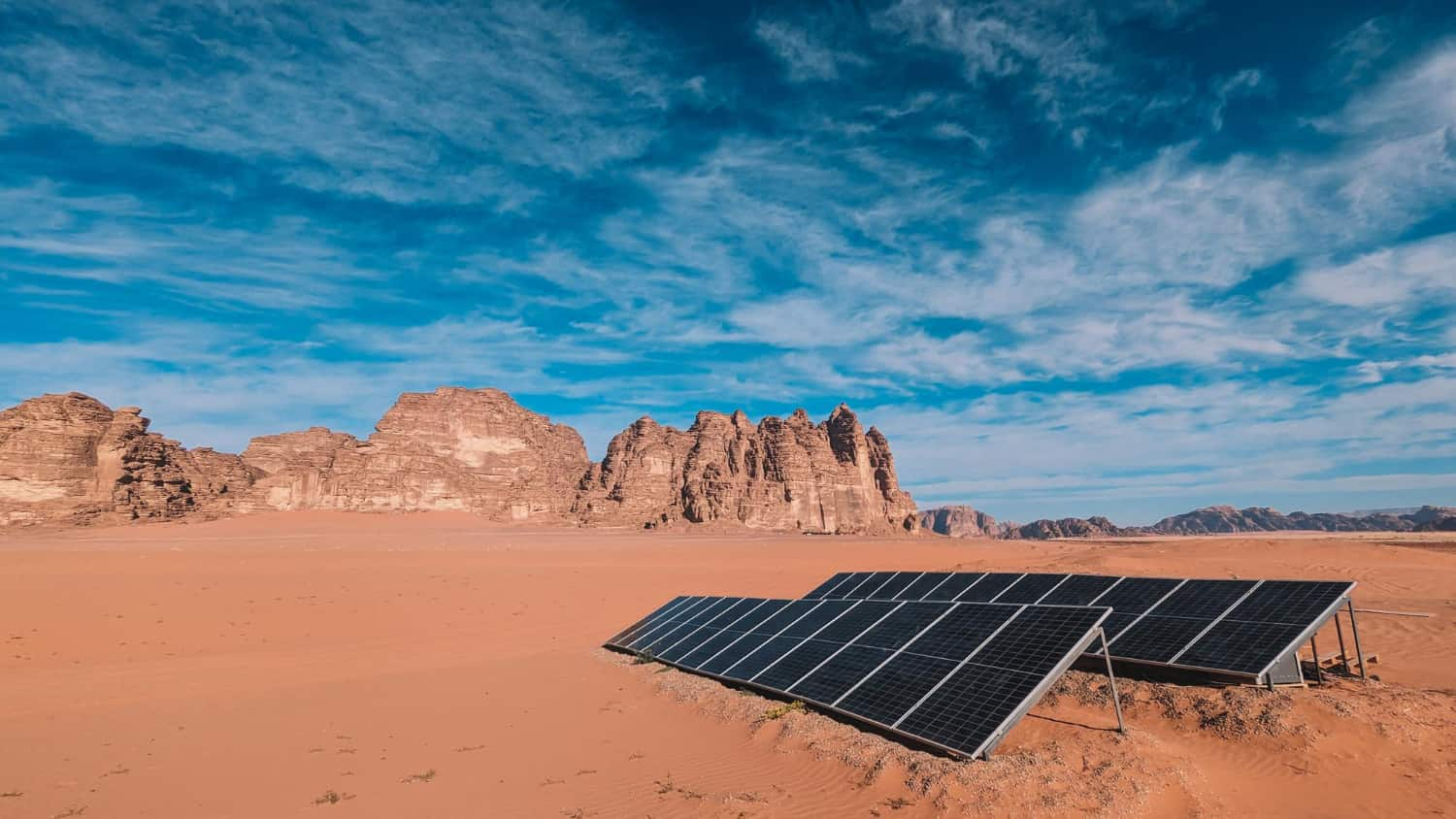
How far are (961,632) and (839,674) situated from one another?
209 centimetres

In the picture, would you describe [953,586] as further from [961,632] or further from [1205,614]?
[961,632]

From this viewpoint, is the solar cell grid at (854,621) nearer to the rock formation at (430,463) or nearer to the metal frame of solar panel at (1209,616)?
the metal frame of solar panel at (1209,616)

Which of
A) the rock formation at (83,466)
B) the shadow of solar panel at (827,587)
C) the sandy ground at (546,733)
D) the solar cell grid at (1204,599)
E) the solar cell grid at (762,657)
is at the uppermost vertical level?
the rock formation at (83,466)

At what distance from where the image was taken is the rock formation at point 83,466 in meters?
74.7

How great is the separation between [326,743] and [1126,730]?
475 inches

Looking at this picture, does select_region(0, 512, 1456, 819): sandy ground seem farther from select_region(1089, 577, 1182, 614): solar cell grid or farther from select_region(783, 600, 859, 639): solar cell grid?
select_region(1089, 577, 1182, 614): solar cell grid

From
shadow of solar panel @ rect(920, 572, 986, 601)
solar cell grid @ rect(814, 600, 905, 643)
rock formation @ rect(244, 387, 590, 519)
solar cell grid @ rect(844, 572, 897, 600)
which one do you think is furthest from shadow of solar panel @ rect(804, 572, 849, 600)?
rock formation @ rect(244, 387, 590, 519)

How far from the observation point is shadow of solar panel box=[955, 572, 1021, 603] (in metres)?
15.4

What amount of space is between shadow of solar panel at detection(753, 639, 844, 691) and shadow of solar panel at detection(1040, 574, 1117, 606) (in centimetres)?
509

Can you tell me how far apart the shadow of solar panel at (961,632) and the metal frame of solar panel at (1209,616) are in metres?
2.66

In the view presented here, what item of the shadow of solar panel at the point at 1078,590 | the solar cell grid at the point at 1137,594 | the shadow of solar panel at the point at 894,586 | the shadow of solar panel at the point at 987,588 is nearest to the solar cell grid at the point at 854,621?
the shadow of solar panel at the point at 987,588

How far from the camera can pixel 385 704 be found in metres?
13.4

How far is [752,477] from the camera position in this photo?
127 meters

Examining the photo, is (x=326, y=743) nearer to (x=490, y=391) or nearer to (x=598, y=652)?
(x=598, y=652)
